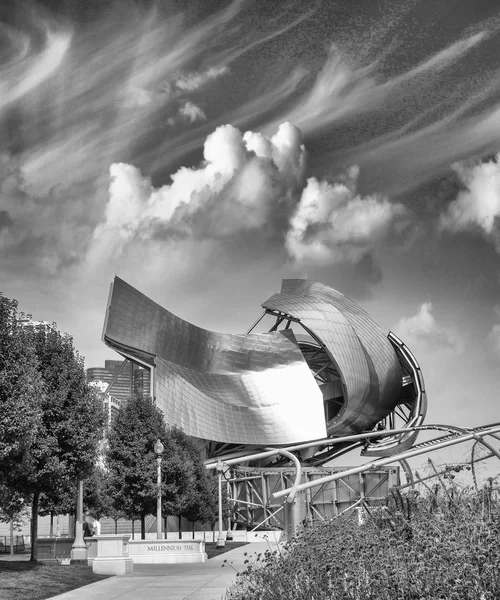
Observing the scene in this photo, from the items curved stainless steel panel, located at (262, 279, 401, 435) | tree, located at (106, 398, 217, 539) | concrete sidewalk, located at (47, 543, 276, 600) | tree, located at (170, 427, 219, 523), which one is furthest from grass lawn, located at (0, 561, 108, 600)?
curved stainless steel panel, located at (262, 279, 401, 435)

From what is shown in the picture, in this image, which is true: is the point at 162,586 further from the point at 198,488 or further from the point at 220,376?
the point at 220,376

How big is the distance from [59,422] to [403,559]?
2180cm

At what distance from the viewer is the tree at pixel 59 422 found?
28547mm

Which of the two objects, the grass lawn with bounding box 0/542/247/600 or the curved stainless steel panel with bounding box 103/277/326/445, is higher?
the curved stainless steel panel with bounding box 103/277/326/445

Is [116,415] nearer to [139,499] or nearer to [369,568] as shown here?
[139,499]

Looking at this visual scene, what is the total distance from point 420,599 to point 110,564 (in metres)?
19.9

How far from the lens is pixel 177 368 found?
8650 centimetres

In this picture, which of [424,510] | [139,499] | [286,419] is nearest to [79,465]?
[139,499]

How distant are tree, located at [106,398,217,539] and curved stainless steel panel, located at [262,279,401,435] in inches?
1825

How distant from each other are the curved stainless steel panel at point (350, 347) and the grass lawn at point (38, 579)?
68572 millimetres

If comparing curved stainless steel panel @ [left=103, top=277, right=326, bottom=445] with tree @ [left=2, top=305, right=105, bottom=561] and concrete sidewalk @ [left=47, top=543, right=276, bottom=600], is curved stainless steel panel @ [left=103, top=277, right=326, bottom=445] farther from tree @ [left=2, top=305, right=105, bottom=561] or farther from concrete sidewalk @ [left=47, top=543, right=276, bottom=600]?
concrete sidewalk @ [left=47, top=543, right=276, bottom=600]

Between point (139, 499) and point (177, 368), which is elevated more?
point (177, 368)

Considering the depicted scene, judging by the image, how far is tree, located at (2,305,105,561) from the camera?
2855 centimetres

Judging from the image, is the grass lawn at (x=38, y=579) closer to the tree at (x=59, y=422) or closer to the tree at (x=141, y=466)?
the tree at (x=59, y=422)
